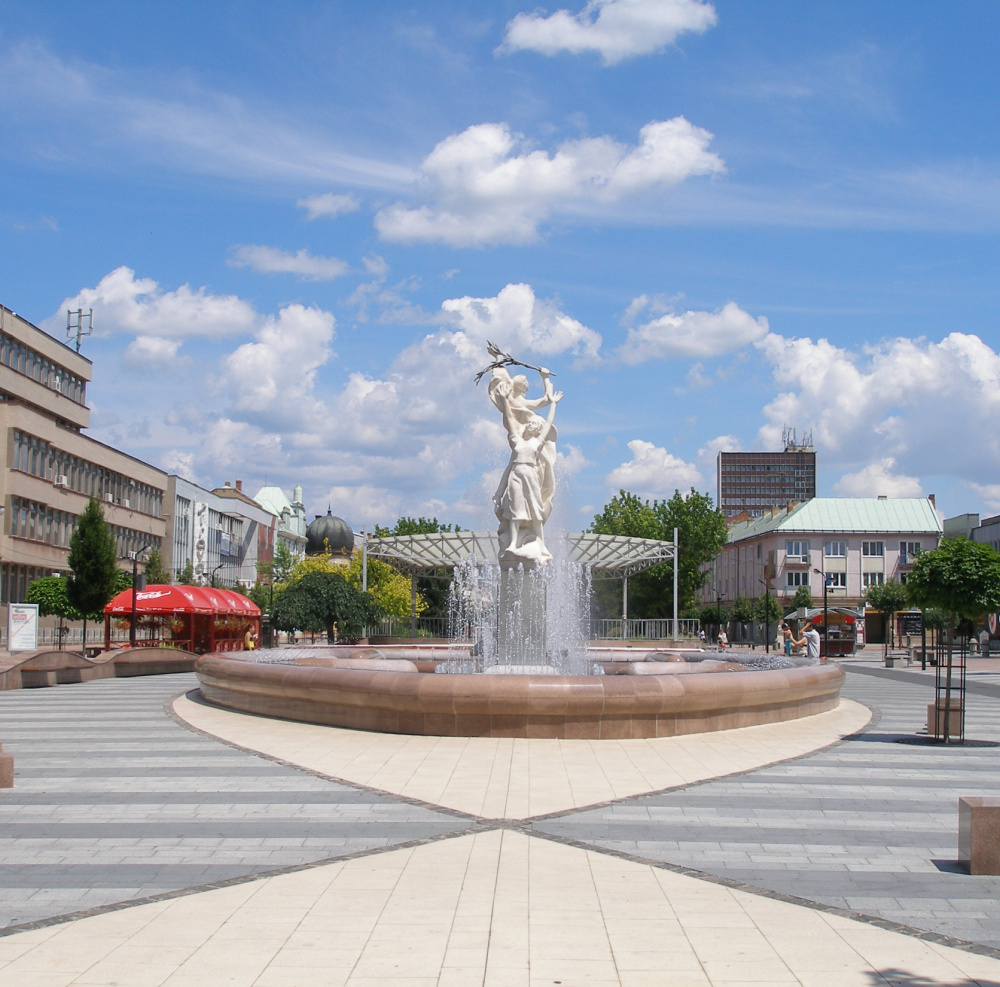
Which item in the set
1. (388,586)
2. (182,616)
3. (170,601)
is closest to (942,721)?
(170,601)

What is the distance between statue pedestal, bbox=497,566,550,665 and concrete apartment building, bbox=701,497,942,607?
69852mm

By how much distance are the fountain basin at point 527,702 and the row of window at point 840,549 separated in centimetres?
7623

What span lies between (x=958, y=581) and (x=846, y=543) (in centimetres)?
7661

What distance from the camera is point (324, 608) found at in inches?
1683

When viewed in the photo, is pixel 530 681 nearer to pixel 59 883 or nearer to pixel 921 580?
pixel 921 580

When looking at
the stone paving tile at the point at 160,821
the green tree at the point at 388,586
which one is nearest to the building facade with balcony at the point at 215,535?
the green tree at the point at 388,586

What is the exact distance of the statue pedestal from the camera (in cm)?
1850

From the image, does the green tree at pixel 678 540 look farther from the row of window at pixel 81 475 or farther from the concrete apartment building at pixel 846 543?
the row of window at pixel 81 475

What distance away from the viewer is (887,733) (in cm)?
1543

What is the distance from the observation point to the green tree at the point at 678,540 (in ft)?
254

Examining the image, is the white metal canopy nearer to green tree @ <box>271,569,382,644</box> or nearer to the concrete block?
green tree @ <box>271,569,382,644</box>

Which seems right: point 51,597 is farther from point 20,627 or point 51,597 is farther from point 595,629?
point 595,629

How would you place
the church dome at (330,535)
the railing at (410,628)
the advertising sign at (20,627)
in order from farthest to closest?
the church dome at (330,535) < the railing at (410,628) < the advertising sign at (20,627)

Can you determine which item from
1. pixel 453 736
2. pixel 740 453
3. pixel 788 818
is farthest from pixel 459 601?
pixel 740 453
